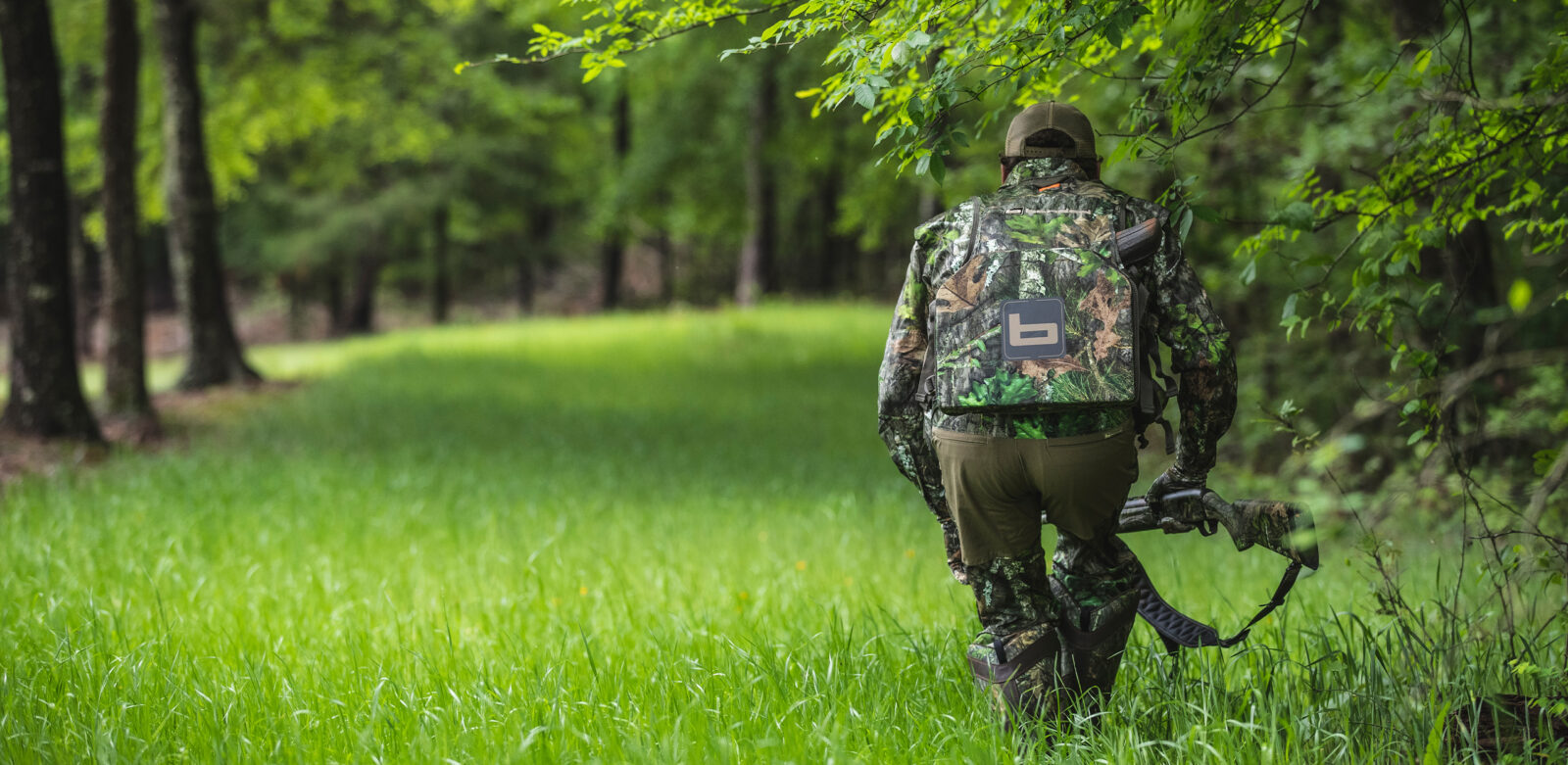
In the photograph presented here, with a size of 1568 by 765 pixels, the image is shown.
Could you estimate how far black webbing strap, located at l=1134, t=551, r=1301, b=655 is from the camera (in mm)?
3209

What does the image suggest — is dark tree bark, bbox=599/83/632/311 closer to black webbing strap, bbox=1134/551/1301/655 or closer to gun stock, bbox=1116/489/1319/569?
black webbing strap, bbox=1134/551/1301/655

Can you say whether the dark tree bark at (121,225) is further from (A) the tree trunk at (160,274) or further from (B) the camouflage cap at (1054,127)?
(A) the tree trunk at (160,274)


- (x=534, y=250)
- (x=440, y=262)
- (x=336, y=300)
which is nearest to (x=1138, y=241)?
(x=440, y=262)

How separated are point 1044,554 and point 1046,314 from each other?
66cm

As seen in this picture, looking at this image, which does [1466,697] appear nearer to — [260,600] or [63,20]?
[260,600]

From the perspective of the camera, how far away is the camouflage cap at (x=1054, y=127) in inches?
128

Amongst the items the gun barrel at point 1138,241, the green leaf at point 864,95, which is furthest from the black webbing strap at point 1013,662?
the green leaf at point 864,95

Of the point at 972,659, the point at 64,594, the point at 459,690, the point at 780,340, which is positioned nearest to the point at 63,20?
the point at 780,340

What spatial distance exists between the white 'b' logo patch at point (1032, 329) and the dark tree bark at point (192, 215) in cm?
1425

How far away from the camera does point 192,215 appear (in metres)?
14.7

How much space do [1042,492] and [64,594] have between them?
14.0 feet

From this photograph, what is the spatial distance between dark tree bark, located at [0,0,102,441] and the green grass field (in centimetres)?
90

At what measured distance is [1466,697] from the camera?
326cm

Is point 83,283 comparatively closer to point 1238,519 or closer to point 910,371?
point 910,371
